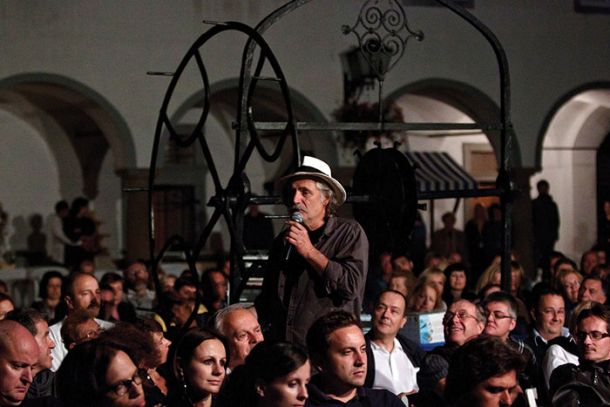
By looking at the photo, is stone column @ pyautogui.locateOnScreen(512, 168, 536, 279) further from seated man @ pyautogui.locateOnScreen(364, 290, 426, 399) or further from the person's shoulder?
the person's shoulder

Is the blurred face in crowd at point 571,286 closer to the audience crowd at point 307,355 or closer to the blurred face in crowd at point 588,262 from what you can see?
the audience crowd at point 307,355

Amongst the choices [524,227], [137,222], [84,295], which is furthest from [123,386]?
[524,227]

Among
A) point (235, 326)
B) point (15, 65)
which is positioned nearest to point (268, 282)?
point (235, 326)

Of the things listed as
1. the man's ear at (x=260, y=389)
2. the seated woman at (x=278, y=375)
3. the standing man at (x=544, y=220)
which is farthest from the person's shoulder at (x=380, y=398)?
the standing man at (x=544, y=220)

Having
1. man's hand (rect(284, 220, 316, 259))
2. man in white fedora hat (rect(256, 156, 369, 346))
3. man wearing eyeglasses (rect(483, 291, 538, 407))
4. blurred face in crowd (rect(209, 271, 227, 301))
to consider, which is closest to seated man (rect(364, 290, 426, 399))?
man wearing eyeglasses (rect(483, 291, 538, 407))

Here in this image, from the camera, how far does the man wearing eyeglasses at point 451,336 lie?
24.7ft

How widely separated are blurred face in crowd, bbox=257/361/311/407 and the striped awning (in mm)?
17237

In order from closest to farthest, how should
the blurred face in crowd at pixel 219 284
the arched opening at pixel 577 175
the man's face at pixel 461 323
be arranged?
the man's face at pixel 461 323, the blurred face in crowd at pixel 219 284, the arched opening at pixel 577 175

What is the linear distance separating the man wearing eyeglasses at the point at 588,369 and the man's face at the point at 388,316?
1.09 m

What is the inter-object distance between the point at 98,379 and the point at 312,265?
183cm

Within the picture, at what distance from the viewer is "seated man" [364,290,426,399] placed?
7.94 m

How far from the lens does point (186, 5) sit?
62.6 feet

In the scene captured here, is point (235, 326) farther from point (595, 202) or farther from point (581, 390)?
point (595, 202)

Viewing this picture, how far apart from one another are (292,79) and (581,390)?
1343 centimetres
